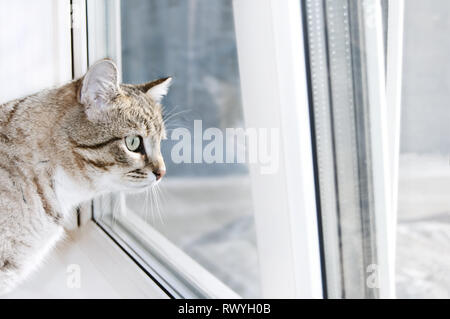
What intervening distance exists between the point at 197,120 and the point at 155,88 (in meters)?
0.24

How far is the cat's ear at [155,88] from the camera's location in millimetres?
928

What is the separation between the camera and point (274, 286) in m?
0.75

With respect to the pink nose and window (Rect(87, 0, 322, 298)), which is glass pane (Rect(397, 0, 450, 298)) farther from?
the pink nose

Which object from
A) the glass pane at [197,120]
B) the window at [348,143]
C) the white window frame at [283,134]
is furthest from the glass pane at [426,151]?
the glass pane at [197,120]

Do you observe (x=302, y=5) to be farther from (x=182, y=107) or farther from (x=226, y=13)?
(x=182, y=107)

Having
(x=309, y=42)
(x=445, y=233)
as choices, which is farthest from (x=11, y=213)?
(x=445, y=233)

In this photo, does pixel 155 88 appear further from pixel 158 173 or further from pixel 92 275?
pixel 92 275

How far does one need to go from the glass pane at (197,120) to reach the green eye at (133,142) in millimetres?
175

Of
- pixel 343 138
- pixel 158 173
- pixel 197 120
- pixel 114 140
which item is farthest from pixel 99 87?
pixel 343 138

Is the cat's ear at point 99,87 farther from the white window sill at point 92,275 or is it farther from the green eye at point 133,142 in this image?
the white window sill at point 92,275

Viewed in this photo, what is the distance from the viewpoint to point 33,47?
1373 millimetres

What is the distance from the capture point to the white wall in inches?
51.4

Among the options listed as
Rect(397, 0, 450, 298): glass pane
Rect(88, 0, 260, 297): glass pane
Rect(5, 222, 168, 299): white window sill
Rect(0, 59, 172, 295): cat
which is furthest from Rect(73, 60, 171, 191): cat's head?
Rect(397, 0, 450, 298): glass pane

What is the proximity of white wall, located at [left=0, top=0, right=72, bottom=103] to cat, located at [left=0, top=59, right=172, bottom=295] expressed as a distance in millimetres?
471
